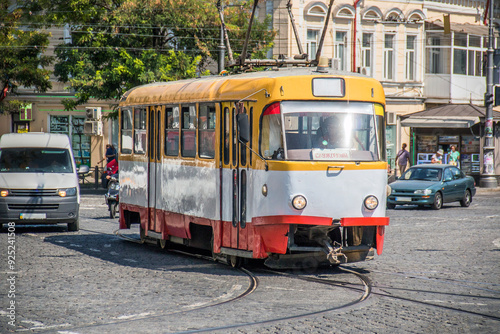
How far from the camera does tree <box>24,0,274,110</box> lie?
3316 centimetres

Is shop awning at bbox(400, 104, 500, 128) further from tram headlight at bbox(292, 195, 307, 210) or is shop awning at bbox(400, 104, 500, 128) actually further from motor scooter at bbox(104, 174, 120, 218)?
tram headlight at bbox(292, 195, 307, 210)

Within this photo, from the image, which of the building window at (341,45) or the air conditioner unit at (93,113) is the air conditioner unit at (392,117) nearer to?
the building window at (341,45)

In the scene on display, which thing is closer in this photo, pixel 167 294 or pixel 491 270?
pixel 167 294

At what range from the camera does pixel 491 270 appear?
12.9 metres

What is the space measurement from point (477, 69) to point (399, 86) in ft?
14.4

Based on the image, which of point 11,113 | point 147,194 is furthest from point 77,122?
point 147,194

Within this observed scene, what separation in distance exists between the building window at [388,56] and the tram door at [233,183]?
3061 cm

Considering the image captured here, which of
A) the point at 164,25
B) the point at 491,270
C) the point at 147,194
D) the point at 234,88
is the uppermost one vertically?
the point at 164,25

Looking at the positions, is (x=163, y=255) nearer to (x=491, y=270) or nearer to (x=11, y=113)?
(x=491, y=270)

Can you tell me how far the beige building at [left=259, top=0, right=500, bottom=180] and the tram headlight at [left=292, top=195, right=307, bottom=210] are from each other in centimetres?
2930

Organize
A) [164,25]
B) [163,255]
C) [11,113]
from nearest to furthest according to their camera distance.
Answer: [163,255], [164,25], [11,113]

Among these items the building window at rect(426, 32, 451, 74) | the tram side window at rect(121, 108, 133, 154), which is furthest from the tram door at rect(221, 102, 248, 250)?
the building window at rect(426, 32, 451, 74)

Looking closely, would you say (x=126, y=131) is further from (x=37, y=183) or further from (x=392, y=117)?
(x=392, y=117)

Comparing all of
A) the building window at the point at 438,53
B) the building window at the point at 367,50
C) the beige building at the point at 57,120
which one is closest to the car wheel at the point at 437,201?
the building window at the point at 367,50
